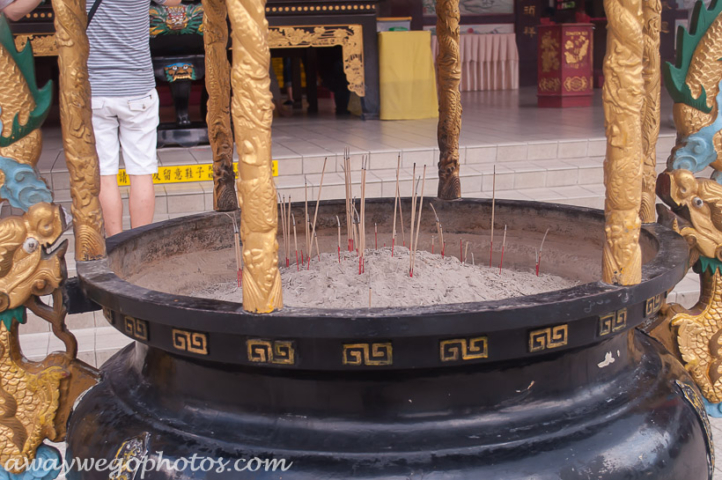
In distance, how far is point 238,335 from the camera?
3.78ft

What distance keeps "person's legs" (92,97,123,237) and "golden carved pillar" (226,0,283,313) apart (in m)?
2.00

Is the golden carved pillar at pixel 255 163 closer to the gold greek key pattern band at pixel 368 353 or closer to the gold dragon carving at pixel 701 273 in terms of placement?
the gold greek key pattern band at pixel 368 353

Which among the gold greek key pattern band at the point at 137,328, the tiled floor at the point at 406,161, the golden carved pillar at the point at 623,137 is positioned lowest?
the tiled floor at the point at 406,161

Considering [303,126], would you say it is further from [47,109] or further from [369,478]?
[369,478]

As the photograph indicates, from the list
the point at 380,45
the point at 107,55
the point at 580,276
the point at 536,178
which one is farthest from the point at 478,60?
the point at 580,276

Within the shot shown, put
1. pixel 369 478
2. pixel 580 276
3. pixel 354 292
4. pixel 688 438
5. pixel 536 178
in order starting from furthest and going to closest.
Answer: pixel 536 178
pixel 580 276
pixel 354 292
pixel 688 438
pixel 369 478

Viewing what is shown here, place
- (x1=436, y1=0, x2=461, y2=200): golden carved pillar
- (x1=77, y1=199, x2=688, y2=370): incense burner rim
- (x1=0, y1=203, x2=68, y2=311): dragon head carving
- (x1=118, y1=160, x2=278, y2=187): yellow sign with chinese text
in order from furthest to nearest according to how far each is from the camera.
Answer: (x1=118, y1=160, x2=278, y2=187): yellow sign with chinese text, (x1=436, y1=0, x2=461, y2=200): golden carved pillar, (x1=0, y1=203, x2=68, y2=311): dragon head carving, (x1=77, y1=199, x2=688, y2=370): incense burner rim

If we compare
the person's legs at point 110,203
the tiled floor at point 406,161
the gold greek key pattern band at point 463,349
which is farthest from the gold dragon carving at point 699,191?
the person's legs at point 110,203

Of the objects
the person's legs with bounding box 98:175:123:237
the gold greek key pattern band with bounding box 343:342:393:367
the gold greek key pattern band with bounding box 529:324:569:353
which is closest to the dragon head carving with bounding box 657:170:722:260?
the gold greek key pattern band with bounding box 529:324:569:353

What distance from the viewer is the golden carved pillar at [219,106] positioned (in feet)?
6.87

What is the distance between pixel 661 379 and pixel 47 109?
54.5 inches

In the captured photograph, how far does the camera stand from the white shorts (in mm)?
3053

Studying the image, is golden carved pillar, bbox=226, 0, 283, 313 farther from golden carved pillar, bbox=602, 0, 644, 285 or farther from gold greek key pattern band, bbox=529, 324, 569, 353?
golden carved pillar, bbox=602, 0, 644, 285

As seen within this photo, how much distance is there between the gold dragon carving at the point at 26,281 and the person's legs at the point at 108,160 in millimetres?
1460
